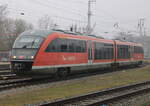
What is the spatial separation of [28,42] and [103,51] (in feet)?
27.6

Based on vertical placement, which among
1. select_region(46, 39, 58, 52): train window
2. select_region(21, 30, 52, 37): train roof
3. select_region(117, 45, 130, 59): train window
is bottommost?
select_region(117, 45, 130, 59): train window

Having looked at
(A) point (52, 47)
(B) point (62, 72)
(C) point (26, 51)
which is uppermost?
(A) point (52, 47)

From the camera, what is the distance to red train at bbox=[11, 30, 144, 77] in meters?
13.8

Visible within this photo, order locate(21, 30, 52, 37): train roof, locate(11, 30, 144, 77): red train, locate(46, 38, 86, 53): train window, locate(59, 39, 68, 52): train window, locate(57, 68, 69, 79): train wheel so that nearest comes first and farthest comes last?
locate(11, 30, 144, 77): red train
locate(21, 30, 52, 37): train roof
locate(46, 38, 86, 53): train window
locate(59, 39, 68, 52): train window
locate(57, 68, 69, 79): train wheel

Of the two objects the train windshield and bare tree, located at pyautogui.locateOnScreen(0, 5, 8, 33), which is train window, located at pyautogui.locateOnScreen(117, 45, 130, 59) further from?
bare tree, located at pyautogui.locateOnScreen(0, 5, 8, 33)

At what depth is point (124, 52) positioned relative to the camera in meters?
25.6

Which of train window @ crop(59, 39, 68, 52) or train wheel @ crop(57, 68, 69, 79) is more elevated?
train window @ crop(59, 39, 68, 52)

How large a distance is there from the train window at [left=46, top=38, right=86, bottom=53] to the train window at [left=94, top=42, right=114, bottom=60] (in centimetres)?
222

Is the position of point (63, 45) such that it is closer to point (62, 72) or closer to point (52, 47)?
A: point (52, 47)

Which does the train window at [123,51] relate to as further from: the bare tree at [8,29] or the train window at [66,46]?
the bare tree at [8,29]

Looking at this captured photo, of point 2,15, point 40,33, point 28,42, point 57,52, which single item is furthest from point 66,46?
point 2,15

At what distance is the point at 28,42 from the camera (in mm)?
14461

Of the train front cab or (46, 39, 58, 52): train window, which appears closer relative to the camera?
the train front cab

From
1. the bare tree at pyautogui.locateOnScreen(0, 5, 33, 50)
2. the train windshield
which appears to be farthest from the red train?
the bare tree at pyautogui.locateOnScreen(0, 5, 33, 50)
